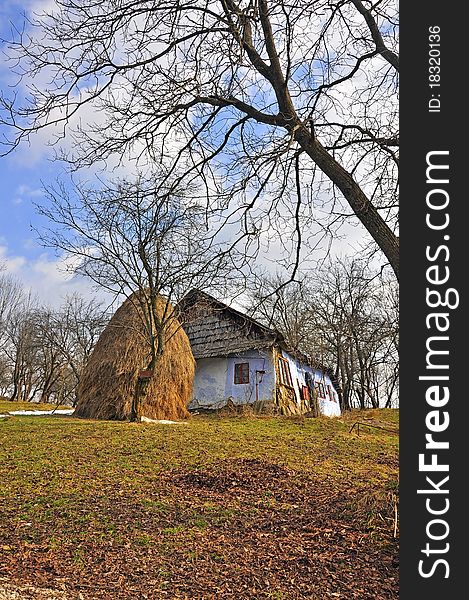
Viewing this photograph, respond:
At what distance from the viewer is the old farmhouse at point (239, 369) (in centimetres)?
2116

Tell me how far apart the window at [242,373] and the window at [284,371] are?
1297 mm

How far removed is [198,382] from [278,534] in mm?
17381

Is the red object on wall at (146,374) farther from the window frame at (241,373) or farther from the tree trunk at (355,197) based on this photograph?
the tree trunk at (355,197)

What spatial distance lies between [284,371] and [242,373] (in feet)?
5.82

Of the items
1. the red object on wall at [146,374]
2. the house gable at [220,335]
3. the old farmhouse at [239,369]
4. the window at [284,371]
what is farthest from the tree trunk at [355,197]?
the window at [284,371]

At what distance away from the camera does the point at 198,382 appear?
22.6 m

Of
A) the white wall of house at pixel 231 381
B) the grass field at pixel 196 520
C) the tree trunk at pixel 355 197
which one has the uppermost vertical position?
the tree trunk at pixel 355 197

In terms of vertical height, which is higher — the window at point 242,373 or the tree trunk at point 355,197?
the tree trunk at point 355,197

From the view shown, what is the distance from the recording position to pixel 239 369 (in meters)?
22.0

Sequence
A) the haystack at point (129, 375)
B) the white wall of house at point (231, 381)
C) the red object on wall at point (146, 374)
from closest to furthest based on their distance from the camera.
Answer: the red object on wall at point (146, 374), the haystack at point (129, 375), the white wall of house at point (231, 381)

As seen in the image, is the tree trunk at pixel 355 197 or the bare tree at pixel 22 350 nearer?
the tree trunk at pixel 355 197

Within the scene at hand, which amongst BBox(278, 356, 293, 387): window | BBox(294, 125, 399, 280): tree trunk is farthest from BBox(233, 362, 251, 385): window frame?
BBox(294, 125, 399, 280): tree trunk

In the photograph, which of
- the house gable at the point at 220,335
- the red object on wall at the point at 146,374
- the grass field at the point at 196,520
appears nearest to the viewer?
the grass field at the point at 196,520

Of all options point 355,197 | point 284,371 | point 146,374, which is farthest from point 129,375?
point 355,197
